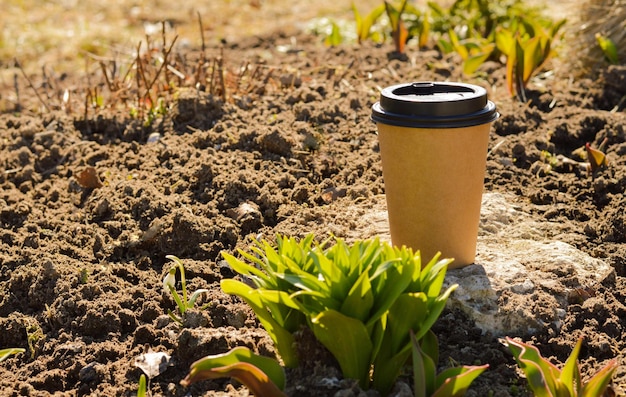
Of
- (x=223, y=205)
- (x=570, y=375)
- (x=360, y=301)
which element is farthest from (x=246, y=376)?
(x=223, y=205)

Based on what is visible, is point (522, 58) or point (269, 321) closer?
point (269, 321)

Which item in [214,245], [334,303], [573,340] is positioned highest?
[334,303]

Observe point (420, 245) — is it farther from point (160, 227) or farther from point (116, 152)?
point (116, 152)

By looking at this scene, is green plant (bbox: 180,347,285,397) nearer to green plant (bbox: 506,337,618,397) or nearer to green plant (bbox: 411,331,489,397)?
green plant (bbox: 411,331,489,397)

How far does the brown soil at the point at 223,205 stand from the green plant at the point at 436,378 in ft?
0.65

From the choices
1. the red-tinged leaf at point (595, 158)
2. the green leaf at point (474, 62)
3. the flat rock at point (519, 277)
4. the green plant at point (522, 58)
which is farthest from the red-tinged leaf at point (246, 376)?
the green leaf at point (474, 62)

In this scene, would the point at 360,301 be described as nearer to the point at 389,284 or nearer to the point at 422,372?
the point at 389,284

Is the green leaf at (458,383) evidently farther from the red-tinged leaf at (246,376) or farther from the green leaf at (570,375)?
the red-tinged leaf at (246,376)

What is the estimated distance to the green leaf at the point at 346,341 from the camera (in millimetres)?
1984

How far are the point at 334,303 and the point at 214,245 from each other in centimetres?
113

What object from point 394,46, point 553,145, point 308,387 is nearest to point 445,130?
point 308,387

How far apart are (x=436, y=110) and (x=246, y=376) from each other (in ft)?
3.32

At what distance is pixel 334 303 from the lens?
6.64 ft

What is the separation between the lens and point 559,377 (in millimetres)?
2070
